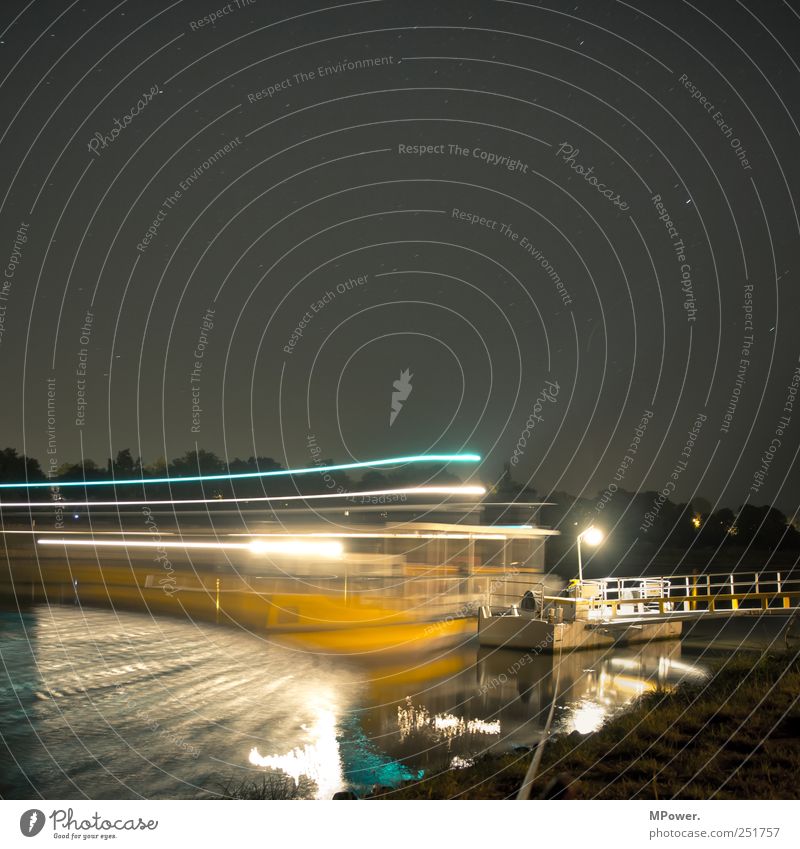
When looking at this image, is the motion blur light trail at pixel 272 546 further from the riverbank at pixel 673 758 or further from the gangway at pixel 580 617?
the riverbank at pixel 673 758

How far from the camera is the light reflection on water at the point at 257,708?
1349 centimetres

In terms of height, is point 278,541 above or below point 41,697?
above

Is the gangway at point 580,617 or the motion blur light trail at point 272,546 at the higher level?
the motion blur light trail at point 272,546

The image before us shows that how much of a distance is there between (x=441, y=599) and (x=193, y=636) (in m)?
9.74

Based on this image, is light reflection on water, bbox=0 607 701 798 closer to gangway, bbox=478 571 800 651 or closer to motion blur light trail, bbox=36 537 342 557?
gangway, bbox=478 571 800 651

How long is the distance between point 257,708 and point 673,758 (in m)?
10.7

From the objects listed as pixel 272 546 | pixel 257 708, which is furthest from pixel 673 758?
pixel 272 546

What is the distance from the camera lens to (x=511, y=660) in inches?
946

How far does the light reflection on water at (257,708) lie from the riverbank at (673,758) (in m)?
1.98

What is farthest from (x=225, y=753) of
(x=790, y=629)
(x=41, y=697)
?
(x=790, y=629)

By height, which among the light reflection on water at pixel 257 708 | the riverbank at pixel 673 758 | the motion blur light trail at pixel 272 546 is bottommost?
the light reflection on water at pixel 257 708

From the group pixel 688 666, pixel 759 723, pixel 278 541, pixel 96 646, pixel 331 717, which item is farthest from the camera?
pixel 278 541

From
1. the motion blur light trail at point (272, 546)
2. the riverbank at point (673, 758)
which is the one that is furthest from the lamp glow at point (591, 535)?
the motion blur light trail at point (272, 546)
